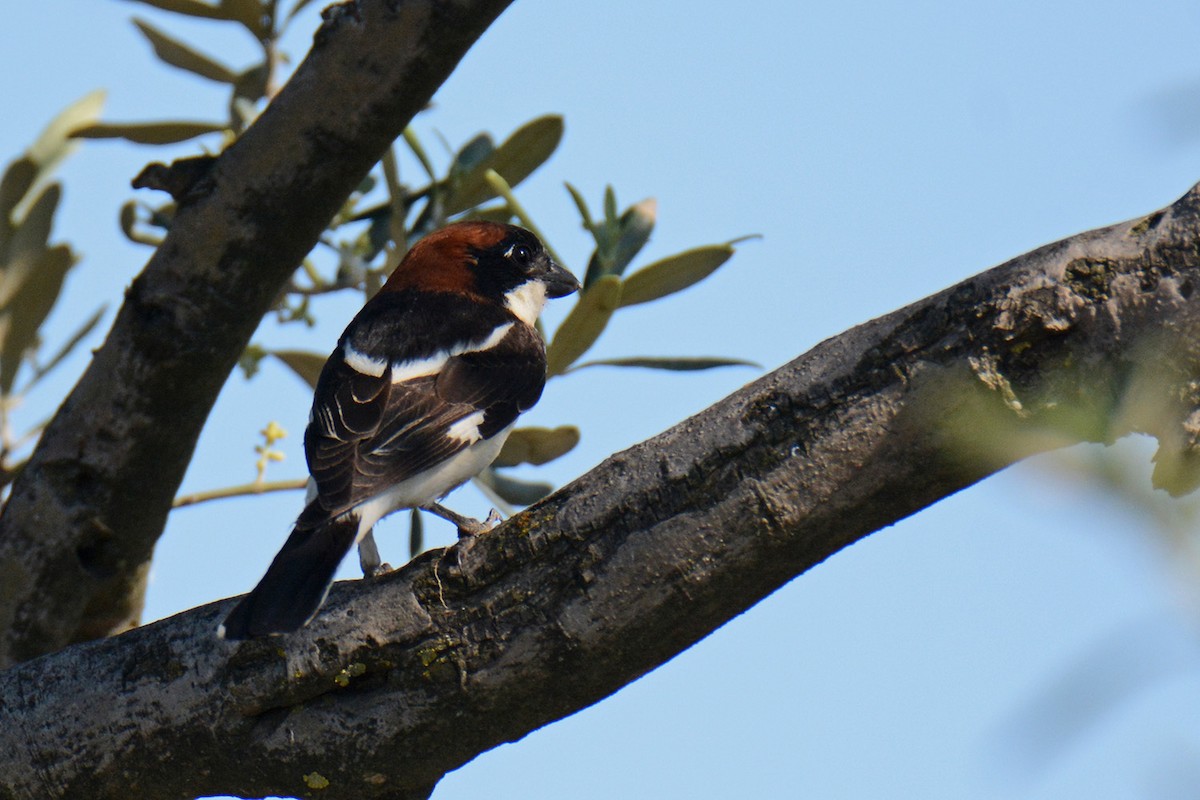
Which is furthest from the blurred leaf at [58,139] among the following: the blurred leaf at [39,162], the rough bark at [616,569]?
the rough bark at [616,569]

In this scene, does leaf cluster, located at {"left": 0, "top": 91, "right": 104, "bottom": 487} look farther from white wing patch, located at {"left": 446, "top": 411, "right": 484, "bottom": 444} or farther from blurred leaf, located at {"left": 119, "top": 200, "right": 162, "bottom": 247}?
white wing patch, located at {"left": 446, "top": 411, "right": 484, "bottom": 444}

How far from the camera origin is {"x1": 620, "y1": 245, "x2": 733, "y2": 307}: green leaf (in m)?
4.01

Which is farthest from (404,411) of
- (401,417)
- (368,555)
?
(368,555)

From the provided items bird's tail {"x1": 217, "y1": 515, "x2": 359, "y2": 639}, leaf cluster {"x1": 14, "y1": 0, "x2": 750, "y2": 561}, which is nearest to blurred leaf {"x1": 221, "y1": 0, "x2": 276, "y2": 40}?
leaf cluster {"x1": 14, "y1": 0, "x2": 750, "y2": 561}

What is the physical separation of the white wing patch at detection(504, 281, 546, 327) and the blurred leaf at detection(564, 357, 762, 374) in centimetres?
75

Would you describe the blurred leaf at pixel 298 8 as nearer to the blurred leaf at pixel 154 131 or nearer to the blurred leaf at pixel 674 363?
the blurred leaf at pixel 154 131

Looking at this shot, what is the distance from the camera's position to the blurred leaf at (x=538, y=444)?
13.3 ft

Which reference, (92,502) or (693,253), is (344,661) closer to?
(92,502)

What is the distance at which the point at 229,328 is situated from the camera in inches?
143

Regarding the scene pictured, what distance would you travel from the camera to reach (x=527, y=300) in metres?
4.94

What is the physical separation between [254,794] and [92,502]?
51.1 inches

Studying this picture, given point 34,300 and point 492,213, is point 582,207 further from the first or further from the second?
point 34,300

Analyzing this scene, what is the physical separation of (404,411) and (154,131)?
1700 mm

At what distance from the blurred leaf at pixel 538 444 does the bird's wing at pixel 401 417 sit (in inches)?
4.3
